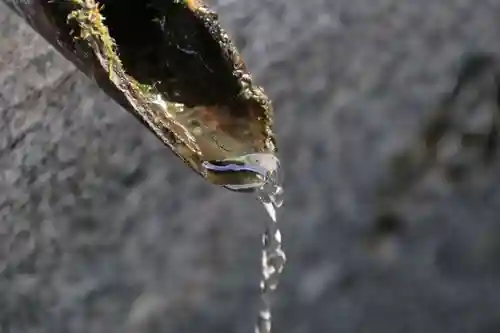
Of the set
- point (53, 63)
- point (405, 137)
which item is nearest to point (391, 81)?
point (405, 137)

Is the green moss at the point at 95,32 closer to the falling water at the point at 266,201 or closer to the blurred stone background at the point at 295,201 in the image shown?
the falling water at the point at 266,201

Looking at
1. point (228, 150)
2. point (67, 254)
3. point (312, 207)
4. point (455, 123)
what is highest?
point (228, 150)

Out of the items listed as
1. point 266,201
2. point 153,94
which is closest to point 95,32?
point 153,94

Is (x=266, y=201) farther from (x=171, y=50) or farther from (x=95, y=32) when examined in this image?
(x=95, y=32)

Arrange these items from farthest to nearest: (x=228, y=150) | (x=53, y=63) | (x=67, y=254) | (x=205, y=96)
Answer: (x=53, y=63) → (x=67, y=254) → (x=205, y=96) → (x=228, y=150)

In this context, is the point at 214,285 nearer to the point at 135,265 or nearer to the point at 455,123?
the point at 135,265
